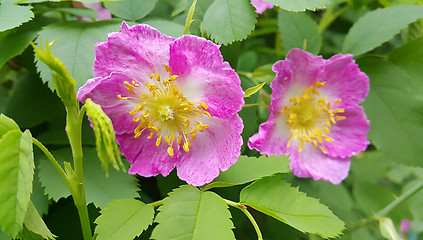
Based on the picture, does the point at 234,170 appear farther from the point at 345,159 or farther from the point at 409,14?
the point at 409,14

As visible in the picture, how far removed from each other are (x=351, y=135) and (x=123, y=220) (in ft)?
1.31

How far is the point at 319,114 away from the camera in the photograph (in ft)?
2.25

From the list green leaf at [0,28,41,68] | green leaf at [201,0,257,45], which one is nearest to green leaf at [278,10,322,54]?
green leaf at [201,0,257,45]

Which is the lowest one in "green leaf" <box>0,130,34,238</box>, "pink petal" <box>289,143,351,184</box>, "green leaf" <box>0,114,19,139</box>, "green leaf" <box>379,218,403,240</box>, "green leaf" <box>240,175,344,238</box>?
"green leaf" <box>379,218,403,240</box>

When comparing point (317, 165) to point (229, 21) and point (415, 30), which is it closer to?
point (229, 21)

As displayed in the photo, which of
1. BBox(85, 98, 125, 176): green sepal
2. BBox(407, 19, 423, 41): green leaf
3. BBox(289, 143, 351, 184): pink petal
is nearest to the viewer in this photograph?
BBox(85, 98, 125, 176): green sepal

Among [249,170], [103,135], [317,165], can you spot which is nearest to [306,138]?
[317,165]

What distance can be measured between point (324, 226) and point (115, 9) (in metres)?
0.43

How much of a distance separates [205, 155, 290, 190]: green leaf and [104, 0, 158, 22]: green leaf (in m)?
0.27

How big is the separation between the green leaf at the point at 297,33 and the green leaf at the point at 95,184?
370 mm

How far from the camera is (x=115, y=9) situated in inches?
24.2

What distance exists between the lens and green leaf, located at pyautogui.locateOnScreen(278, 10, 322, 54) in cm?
70

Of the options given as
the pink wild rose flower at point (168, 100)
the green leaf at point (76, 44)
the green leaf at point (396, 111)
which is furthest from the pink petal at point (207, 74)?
the green leaf at point (396, 111)

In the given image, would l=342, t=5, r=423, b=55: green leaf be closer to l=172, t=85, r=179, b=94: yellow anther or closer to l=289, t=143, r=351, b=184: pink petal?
l=289, t=143, r=351, b=184: pink petal
